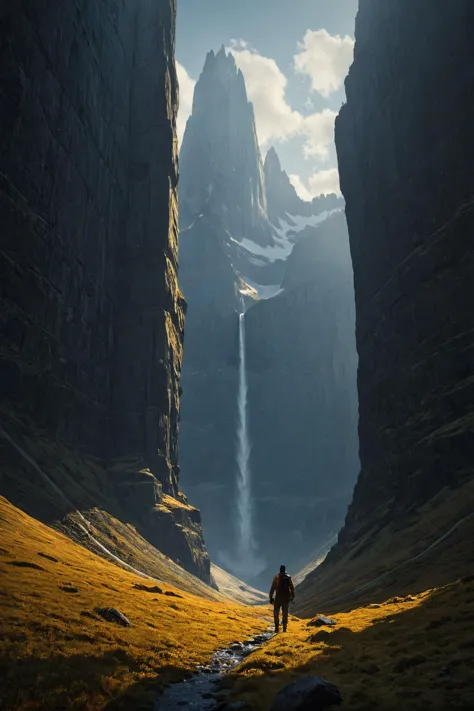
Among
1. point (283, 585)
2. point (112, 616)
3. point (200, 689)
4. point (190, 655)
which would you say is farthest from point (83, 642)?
point (283, 585)

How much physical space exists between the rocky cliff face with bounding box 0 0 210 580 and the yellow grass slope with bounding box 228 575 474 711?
224 ft

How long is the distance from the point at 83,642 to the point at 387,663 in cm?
1201

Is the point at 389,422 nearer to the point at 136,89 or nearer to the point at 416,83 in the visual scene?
the point at 416,83

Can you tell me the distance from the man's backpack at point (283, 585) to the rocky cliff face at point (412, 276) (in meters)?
48.1

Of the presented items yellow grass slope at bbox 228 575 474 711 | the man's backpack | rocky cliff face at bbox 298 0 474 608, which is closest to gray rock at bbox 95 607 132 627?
Answer: yellow grass slope at bbox 228 575 474 711

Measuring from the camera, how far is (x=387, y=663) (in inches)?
763

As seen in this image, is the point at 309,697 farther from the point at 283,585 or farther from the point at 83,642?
the point at 283,585

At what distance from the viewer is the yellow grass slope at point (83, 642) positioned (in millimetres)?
16453

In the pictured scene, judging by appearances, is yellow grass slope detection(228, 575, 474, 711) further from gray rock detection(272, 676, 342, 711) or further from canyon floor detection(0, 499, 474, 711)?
gray rock detection(272, 676, 342, 711)

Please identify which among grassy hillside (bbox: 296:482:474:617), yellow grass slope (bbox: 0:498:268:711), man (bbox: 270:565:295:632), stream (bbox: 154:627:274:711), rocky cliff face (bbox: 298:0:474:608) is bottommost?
stream (bbox: 154:627:274:711)

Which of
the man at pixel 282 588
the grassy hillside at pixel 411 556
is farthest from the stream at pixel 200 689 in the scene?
the grassy hillside at pixel 411 556

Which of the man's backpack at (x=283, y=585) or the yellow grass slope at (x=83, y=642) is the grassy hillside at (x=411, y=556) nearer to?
the yellow grass slope at (x=83, y=642)

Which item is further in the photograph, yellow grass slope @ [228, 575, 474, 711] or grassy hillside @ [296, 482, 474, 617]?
grassy hillside @ [296, 482, 474, 617]

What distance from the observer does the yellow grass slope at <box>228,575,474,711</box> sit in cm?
1521
